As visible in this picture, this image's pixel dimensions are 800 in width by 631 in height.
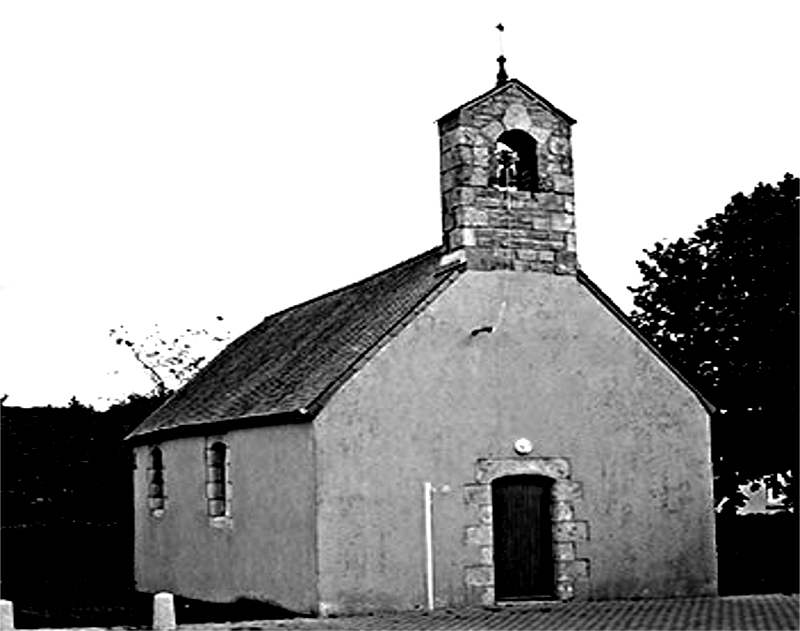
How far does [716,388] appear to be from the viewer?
33.5 metres

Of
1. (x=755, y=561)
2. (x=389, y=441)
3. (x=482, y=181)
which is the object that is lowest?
(x=755, y=561)

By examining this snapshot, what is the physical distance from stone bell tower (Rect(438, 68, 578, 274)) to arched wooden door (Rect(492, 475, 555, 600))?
11.4 feet

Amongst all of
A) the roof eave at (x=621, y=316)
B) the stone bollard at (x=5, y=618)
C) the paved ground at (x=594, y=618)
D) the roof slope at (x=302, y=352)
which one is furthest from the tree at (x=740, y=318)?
the stone bollard at (x=5, y=618)

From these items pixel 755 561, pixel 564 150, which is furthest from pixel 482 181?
pixel 755 561

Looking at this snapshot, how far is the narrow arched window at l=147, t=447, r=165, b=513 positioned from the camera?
99.2ft

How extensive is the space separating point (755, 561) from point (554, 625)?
1445 cm

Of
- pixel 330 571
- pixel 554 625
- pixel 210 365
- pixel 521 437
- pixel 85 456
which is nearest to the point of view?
pixel 554 625

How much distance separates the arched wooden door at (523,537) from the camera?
928 inches

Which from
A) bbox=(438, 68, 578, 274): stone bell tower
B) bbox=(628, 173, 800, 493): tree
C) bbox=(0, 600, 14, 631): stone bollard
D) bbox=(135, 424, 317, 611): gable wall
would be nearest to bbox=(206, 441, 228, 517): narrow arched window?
bbox=(135, 424, 317, 611): gable wall

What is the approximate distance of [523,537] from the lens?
2377cm

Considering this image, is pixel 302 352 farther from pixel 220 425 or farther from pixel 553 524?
pixel 553 524

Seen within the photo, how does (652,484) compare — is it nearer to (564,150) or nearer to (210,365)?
(564,150)

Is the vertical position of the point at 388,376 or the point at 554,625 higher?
the point at 388,376

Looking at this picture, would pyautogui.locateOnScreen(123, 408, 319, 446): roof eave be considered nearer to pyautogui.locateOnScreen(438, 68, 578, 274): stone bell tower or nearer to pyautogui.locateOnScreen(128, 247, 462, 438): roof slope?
pyautogui.locateOnScreen(128, 247, 462, 438): roof slope
